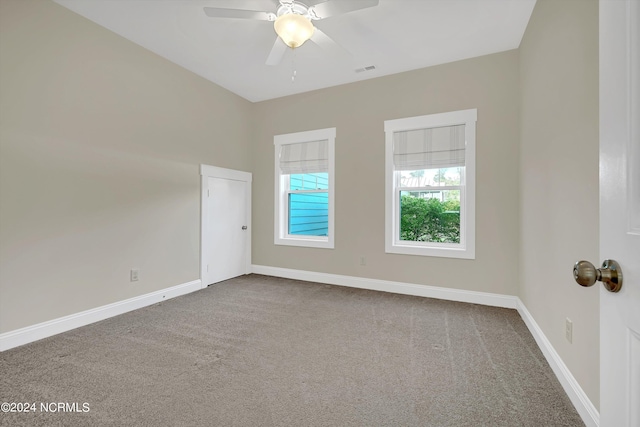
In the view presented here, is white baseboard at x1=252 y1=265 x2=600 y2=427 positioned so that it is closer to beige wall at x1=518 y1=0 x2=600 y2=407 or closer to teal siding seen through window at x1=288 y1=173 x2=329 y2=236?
beige wall at x1=518 y1=0 x2=600 y2=407

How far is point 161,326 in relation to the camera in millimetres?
2754

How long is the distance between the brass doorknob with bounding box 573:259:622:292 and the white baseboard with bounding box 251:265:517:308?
308 centimetres

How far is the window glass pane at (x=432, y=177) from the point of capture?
3596 millimetres

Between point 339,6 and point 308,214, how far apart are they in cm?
306

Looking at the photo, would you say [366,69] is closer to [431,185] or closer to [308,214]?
[431,185]

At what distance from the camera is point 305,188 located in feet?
15.3

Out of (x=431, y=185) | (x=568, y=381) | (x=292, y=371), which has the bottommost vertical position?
(x=292, y=371)

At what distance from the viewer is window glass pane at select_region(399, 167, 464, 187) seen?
3.60 metres

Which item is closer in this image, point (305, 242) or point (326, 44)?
point (326, 44)

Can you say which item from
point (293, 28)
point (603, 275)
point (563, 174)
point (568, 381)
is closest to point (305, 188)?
point (293, 28)

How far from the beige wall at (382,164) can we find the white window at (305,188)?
0.13 m

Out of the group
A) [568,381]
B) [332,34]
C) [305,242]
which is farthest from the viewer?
[305,242]

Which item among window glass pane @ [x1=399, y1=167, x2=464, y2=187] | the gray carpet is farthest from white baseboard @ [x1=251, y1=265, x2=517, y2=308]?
window glass pane @ [x1=399, y1=167, x2=464, y2=187]

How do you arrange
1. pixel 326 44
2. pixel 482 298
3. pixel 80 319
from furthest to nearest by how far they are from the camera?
pixel 482 298 < pixel 326 44 < pixel 80 319
